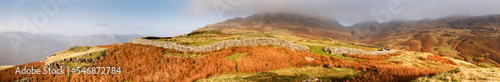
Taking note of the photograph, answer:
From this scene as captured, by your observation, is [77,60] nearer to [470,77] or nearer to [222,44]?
[222,44]

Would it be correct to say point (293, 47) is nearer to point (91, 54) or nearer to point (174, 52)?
point (174, 52)

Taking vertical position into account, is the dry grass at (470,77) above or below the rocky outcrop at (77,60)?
above

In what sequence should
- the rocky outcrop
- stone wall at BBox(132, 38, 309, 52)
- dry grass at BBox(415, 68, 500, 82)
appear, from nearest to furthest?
dry grass at BBox(415, 68, 500, 82) < the rocky outcrop < stone wall at BBox(132, 38, 309, 52)

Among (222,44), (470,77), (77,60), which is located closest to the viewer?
(470,77)

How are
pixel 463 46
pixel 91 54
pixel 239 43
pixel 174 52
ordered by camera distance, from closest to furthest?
pixel 91 54 → pixel 174 52 → pixel 239 43 → pixel 463 46

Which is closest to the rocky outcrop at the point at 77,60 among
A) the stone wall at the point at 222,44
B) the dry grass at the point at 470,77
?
the stone wall at the point at 222,44

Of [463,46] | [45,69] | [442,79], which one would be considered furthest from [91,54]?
[463,46]

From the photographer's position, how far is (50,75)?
1179 cm

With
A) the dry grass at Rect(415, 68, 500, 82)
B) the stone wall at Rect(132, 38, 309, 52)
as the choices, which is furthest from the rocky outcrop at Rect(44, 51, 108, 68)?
the dry grass at Rect(415, 68, 500, 82)

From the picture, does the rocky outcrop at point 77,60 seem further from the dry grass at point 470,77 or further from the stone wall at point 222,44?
the dry grass at point 470,77

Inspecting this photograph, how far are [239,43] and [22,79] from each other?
60.0 ft

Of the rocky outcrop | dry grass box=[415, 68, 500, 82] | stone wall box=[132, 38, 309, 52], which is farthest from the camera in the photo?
stone wall box=[132, 38, 309, 52]

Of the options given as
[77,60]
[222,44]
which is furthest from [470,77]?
[77,60]

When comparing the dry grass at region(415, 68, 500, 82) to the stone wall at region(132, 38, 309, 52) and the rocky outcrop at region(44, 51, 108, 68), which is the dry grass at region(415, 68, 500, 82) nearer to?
the stone wall at region(132, 38, 309, 52)
